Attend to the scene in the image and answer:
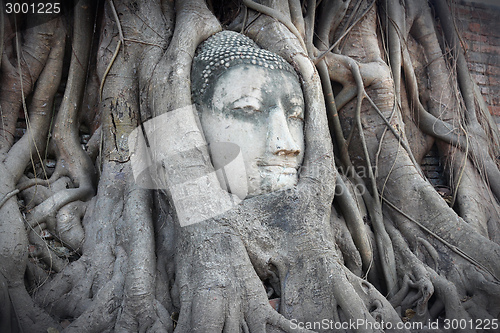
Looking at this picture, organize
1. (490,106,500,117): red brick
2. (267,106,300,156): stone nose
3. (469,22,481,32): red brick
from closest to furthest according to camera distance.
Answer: (267,106,300,156): stone nose → (490,106,500,117): red brick → (469,22,481,32): red brick

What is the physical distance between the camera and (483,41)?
4.29 m

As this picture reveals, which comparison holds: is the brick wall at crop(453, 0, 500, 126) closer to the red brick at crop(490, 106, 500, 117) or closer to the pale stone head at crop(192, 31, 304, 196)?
the red brick at crop(490, 106, 500, 117)

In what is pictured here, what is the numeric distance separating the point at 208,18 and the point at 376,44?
137 cm

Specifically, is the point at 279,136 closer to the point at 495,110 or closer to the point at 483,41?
the point at 495,110

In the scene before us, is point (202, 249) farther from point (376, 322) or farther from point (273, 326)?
point (376, 322)

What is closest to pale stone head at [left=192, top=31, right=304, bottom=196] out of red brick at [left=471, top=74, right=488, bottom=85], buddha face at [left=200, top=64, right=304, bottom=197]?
buddha face at [left=200, top=64, right=304, bottom=197]

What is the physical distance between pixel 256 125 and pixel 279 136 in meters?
0.14

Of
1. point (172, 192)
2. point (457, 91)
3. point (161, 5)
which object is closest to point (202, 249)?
point (172, 192)

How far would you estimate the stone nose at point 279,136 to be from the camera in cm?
238

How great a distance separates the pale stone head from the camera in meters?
2.40

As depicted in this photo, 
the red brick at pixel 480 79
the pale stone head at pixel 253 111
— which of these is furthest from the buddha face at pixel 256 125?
the red brick at pixel 480 79

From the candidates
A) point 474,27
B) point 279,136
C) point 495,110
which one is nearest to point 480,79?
point 495,110

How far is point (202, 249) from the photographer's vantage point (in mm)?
2125

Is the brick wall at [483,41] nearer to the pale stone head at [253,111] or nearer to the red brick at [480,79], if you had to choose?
the red brick at [480,79]
